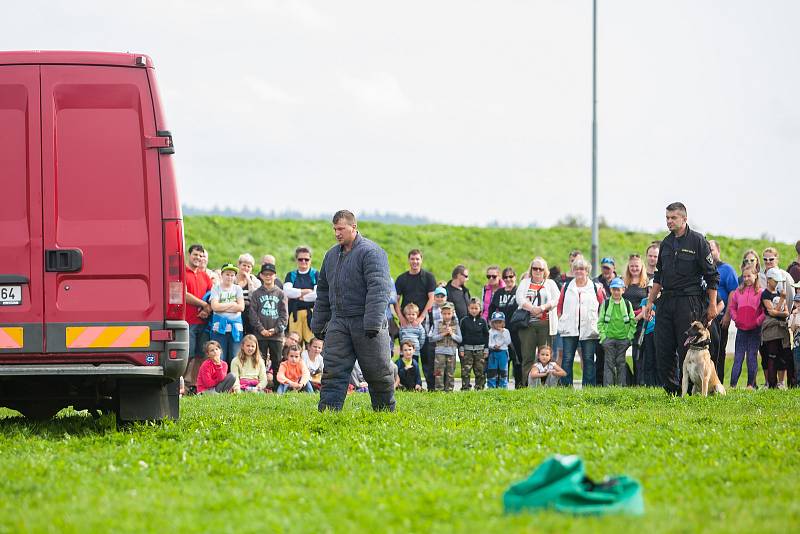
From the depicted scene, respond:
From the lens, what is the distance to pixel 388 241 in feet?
144

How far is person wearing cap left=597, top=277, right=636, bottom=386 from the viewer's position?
56.6ft

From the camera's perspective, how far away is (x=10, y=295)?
9375 millimetres

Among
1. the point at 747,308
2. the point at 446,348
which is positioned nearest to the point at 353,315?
the point at 446,348

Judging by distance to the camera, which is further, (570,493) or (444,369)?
(444,369)

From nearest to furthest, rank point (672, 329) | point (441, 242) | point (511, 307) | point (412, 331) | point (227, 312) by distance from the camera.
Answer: point (672, 329)
point (227, 312)
point (412, 331)
point (511, 307)
point (441, 242)

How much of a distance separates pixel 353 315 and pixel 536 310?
22.5ft

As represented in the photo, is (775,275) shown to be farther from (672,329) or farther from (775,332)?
(672,329)

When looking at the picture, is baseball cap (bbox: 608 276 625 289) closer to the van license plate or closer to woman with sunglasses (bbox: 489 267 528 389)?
woman with sunglasses (bbox: 489 267 528 389)

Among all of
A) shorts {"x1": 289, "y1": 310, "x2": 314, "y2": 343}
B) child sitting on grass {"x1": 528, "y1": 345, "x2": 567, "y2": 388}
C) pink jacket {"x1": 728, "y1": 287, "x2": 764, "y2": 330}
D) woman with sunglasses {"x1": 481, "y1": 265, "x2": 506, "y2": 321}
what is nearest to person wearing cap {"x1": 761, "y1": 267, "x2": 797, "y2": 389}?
pink jacket {"x1": 728, "y1": 287, "x2": 764, "y2": 330}

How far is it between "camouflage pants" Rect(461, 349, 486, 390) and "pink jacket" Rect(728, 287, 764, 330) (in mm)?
4093

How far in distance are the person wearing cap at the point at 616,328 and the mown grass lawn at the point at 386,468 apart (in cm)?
486

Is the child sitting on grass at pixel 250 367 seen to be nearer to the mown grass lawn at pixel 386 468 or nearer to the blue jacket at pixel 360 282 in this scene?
the mown grass lawn at pixel 386 468

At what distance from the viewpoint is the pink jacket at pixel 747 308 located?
56.7 ft

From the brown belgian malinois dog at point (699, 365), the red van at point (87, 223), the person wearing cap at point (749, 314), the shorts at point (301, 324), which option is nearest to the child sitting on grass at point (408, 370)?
the shorts at point (301, 324)
